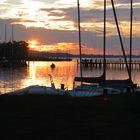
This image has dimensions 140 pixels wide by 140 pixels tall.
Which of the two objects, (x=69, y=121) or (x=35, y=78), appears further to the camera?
(x=35, y=78)

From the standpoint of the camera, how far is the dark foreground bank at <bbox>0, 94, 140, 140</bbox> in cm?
1051

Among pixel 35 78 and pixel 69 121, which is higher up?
pixel 69 121

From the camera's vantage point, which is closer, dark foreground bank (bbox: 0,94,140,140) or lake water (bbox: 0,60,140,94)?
dark foreground bank (bbox: 0,94,140,140)

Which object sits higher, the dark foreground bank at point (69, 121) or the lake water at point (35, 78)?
the dark foreground bank at point (69, 121)

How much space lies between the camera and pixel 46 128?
1139 cm

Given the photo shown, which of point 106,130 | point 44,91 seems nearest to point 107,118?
point 106,130

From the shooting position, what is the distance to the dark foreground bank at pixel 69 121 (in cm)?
1051

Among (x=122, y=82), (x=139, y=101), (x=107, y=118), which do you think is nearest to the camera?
(x=107, y=118)

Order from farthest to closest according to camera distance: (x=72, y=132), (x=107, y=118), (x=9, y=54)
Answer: (x=9, y=54), (x=107, y=118), (x=72, y=132)

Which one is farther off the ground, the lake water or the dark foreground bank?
the dark foreground bank

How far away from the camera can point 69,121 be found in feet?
41.2

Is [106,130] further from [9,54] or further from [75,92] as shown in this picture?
[9,54]

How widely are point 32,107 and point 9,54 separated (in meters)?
136

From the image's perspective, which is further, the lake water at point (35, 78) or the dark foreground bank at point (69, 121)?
the lake water at point (35, 78)
